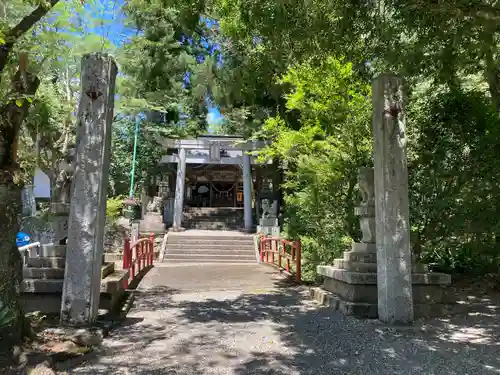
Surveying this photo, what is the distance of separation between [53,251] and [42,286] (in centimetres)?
46

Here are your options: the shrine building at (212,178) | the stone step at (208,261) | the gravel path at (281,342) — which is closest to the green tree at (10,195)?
the gravel path at (281,342)

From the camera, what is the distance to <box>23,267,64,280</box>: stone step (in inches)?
206

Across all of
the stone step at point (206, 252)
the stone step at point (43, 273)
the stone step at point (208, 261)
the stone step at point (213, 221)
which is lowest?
the stone step at point (208, 261)

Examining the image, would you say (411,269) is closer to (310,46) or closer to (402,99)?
(402,99)

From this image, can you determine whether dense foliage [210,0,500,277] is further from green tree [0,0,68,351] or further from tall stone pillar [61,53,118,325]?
green tree [0,0,68,351]

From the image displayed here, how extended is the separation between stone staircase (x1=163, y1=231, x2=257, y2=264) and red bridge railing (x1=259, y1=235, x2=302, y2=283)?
1048 millimetres

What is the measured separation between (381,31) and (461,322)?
4354 millimetres

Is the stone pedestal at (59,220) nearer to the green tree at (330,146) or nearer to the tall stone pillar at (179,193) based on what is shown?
the green tree at (330,146)

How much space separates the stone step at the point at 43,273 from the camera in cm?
523

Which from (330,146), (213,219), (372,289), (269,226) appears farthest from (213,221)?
(372,289)

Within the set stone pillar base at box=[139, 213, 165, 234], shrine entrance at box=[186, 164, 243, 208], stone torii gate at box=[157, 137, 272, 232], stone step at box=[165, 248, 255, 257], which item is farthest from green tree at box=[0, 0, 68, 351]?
shrine entrance at box=[186, 164, 243, 208]

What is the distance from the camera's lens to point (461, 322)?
5582 millimetres

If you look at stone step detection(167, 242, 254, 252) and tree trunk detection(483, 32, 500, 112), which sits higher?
tree trunk detection(483, 32, 500, 112)

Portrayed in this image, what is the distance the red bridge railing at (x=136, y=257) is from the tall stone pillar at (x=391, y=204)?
4.47 metres
